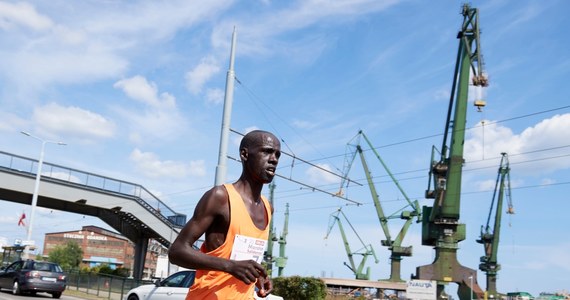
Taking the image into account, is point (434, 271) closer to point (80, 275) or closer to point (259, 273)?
point (80, 275)

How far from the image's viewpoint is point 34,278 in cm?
2047

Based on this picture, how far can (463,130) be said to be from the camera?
43.2 meters

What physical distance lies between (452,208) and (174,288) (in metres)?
33.1

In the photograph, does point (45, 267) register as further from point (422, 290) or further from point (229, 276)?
point (229, 276)

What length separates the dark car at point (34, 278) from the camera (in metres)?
20.5

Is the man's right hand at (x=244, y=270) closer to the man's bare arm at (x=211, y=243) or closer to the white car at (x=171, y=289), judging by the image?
the man's bare arm at (x=211, y=243)

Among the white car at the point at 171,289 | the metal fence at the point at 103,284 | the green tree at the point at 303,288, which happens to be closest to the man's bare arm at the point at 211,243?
the white car at the point at 171,289

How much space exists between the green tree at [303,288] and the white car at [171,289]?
8055 mm

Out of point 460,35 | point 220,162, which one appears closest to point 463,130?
point 460,35

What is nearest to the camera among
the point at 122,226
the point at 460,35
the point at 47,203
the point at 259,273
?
the point at 259,273

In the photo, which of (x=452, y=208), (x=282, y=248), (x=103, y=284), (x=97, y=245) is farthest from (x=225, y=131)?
(x=97, y=245)

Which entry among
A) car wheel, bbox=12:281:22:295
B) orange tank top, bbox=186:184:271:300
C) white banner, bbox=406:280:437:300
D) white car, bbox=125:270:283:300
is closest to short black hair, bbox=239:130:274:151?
orange tank top, bbox=186:184:271:300

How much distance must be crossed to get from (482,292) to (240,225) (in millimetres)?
45151

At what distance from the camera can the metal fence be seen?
2438cm
